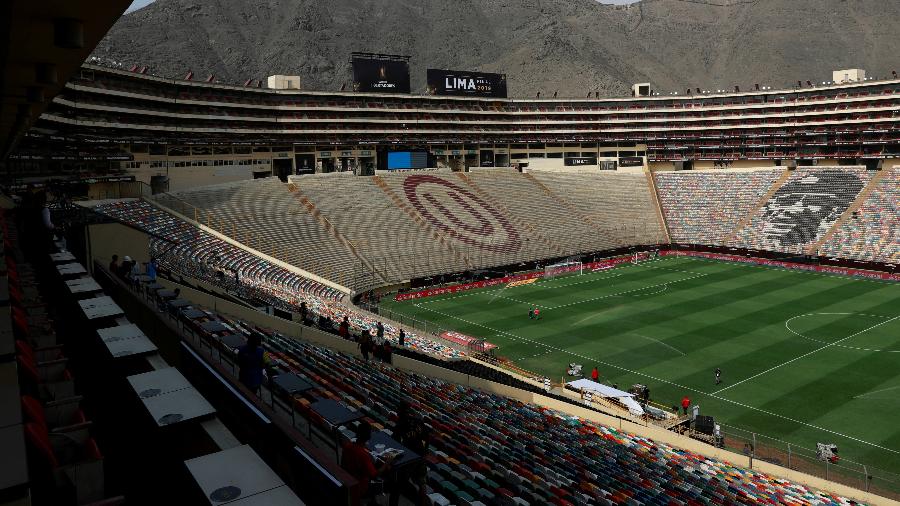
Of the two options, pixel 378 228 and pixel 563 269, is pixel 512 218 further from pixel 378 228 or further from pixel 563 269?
pixel 378 228

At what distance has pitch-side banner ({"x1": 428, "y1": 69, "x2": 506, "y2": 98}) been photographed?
9356 cm

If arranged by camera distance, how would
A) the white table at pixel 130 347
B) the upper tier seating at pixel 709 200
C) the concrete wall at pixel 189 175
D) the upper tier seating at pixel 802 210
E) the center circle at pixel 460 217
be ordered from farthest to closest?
1. the upper tier seating at pixel 709 200
2. the upper tier seating at pixel 802 210
3. the concrete wall at pixel 189 175
4. the center circle at pixel 460 217
5. the white table at pixel 130 347

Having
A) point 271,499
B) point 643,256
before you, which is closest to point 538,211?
point 643,256

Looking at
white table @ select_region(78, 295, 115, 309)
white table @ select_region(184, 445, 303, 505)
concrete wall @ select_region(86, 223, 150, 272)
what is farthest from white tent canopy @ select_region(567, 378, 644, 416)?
white table @ select_region(184, 445, 303, 505)

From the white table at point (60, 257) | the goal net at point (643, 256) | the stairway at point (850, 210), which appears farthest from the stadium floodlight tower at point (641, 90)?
the white table at point (60, 257)

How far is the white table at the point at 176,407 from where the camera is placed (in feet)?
26.0

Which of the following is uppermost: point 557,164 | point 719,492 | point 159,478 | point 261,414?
point 557,164

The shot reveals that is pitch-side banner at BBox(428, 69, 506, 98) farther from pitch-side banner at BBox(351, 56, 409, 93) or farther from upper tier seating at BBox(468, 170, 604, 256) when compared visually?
upper tier seating at BBox(468, 170, 604, 256)

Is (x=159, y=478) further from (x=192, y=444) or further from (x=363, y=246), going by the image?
(x=363, y=246)

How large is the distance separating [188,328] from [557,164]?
8148 centimetres

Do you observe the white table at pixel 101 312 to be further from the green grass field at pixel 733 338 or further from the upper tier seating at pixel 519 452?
the green grass field at pixel 733 338

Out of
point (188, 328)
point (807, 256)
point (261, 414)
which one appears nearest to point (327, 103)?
point (807, 256)

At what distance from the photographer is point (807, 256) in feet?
211

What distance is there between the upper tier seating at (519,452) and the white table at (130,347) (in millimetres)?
3460
